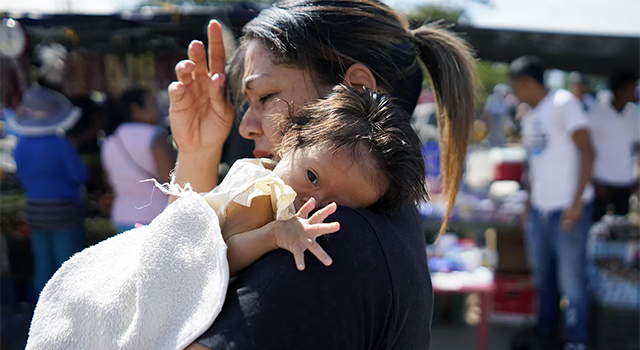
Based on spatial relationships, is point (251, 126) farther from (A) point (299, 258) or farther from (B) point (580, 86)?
(B) point (580, 86)

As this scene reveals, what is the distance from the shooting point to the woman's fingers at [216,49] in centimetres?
163

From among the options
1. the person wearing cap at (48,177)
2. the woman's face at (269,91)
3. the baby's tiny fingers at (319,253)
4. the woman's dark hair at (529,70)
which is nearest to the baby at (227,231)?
the baby's tiny fingers at (319,253)

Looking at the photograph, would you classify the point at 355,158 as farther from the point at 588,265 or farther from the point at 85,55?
the point at 85,55

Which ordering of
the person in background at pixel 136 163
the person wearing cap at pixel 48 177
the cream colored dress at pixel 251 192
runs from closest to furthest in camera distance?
the cream colored dress at pixel 251 192
the person in background at pixel 136 163
the person wearing cap at pixel 48 177

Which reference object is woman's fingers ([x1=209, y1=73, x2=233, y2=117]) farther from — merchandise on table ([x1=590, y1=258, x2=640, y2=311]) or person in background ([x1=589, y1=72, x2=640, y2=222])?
person in background ([x1=589, y1=72, x2=640, y2=222])

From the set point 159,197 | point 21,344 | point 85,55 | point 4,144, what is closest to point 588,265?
point 159,197

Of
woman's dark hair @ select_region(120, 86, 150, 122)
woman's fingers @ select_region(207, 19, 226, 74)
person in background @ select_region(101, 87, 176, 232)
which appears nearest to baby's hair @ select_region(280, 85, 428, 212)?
woman's fingers @ select_region(207, 19, 226, 74)

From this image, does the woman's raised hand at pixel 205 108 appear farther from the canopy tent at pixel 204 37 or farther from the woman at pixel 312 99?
the canopy tent at pixel 204 37

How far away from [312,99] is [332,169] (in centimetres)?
30

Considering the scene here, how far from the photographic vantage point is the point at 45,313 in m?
1.10

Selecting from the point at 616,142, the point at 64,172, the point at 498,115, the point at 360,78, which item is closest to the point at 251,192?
the point at 360,78

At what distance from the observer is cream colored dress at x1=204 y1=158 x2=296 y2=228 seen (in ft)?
3.32

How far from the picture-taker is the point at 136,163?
442cm

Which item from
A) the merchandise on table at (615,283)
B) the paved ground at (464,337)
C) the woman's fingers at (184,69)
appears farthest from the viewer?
the paved ground at (464,337)
